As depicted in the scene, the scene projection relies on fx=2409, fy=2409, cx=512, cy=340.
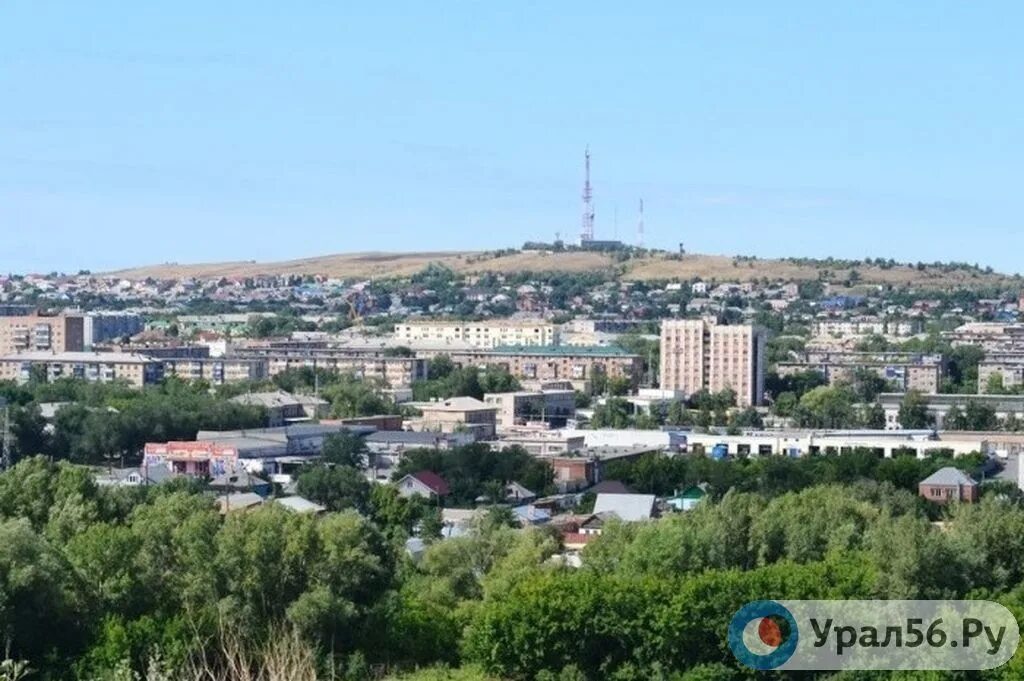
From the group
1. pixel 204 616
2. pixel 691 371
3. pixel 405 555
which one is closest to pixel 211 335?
pixel 691 371

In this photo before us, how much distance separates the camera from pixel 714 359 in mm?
64000

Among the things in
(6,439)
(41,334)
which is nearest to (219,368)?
(41,334)

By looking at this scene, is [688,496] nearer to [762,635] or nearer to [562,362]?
[762,635]

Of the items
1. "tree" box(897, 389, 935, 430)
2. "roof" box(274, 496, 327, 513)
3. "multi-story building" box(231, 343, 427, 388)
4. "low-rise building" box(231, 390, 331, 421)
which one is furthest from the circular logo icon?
"multi-story building" box(231, 343, 427, 388)

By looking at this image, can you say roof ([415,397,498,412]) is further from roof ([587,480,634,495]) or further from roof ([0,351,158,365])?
roof ([587,480,634,495])

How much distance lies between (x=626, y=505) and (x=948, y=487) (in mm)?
5799

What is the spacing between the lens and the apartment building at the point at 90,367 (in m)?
65.2

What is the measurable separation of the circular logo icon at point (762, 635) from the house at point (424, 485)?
620 inches

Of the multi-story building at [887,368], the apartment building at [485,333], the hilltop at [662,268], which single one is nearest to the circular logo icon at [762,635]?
the multi-story building at [887,368]

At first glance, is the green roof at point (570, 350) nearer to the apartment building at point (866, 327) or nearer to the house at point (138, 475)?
the apartment building at point (866, 327)

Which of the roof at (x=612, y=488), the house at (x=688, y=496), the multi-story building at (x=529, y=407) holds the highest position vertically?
the house at (x=688, y=496)

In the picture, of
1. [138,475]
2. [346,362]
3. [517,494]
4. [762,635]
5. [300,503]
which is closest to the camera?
[762,635]

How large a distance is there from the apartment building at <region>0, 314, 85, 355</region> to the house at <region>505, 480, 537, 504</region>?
137 feet

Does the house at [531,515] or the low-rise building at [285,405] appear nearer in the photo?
the house at [531,515]
